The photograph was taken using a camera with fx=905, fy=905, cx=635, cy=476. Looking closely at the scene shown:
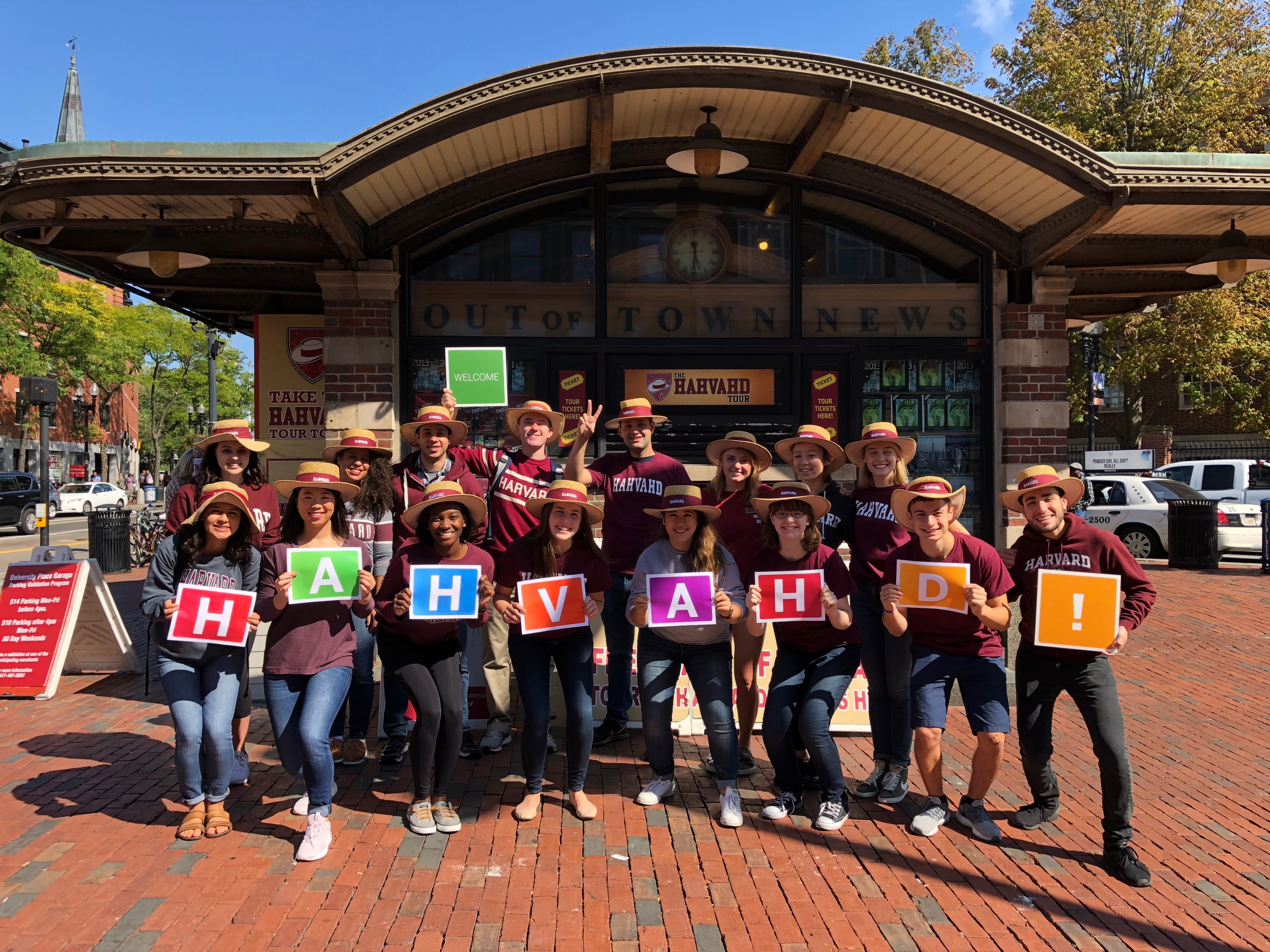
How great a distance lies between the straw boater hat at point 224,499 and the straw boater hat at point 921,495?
3.21 m

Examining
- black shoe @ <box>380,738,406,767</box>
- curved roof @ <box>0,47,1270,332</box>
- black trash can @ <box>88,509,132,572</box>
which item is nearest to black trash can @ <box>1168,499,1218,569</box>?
curved roof @ <box>0,47,1270,332</box>

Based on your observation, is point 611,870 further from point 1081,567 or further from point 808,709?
point 1081,567

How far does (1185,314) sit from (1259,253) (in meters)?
16.1

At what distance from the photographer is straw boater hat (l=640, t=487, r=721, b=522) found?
462 cm

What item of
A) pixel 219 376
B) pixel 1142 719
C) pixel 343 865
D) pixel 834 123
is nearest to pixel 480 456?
pixel 343 865

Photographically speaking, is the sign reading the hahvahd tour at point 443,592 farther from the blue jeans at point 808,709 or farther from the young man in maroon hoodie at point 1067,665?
the young man in maroon hoodie at point 1067,665

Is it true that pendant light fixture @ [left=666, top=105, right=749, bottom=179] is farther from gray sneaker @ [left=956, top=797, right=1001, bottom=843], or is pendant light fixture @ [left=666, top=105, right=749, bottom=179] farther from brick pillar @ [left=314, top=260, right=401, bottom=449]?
gray sneaker @ [left=956, top=797, right=1001, bottom=843]

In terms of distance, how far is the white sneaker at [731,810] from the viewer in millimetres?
4473

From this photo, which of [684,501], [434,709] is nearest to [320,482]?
[434,709]

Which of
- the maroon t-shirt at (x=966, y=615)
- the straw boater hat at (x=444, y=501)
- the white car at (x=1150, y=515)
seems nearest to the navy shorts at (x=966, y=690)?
the maroon t-shirt at (x=966, y=615)

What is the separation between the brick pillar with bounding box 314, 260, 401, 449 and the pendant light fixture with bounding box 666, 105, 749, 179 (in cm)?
259

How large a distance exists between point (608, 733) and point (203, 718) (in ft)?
7.86

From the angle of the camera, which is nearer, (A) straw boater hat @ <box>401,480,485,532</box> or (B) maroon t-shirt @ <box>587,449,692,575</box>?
(A) straw boater hat @ <box>401,480,485,532</box>

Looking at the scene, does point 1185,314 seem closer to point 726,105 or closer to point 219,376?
point 726,105
